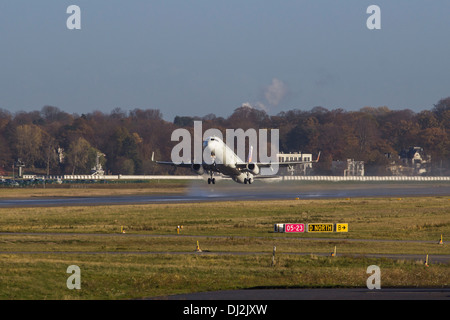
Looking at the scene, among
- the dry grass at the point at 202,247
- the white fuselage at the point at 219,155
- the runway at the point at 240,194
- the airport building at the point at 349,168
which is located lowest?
the dry grass at the point at 202,247

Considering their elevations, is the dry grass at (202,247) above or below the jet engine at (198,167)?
below

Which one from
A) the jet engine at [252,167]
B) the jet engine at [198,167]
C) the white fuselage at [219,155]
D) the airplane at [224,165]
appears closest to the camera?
the white fuselage at [219,155]

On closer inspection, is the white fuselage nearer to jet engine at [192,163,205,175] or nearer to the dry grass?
jet engine at [192,163,205,175]

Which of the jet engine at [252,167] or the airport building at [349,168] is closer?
the jet engine at [252,167]

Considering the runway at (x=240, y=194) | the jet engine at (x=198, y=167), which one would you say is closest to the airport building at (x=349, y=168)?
the runway at (x=240, y=194)

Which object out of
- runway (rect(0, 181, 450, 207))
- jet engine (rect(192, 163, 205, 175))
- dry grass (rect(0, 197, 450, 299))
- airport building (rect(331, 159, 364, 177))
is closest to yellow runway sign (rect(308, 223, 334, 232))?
dry grass (rect(0, 197, 450, 299))

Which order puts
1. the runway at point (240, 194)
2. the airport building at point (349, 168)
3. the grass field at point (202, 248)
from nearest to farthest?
the grass field at point (202, 248)
the runway at point (240, 194)
the airport building at point (349, 168)

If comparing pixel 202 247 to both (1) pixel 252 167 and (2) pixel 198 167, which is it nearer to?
(2) pixel 198 167

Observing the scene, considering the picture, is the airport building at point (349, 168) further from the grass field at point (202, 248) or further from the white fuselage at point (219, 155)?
the grass field at point (202, 248)

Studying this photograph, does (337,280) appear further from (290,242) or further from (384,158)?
(384,158)
